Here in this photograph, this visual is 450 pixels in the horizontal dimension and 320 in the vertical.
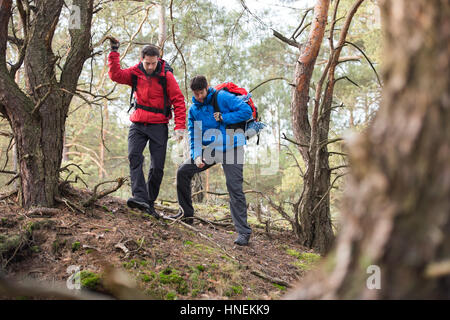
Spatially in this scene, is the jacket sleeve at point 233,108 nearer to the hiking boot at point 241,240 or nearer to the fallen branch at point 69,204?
the hiking boot at point 241,240

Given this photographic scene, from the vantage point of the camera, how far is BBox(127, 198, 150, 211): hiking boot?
476 centimetres

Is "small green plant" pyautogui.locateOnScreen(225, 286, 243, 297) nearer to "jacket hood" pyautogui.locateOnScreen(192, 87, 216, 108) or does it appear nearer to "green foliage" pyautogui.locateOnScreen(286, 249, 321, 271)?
"green foliage" pyautogui.locateOnScreen(286, 249, 321, 271)

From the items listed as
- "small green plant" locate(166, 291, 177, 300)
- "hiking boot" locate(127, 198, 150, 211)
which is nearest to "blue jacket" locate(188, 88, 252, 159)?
"hiking boot" locate(127, 198, 150, 211)

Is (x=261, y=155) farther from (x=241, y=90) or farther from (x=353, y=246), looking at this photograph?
(x=353, y=246)

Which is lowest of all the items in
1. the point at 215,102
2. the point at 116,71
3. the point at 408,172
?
the point at 408,172

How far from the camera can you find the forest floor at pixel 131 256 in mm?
3113

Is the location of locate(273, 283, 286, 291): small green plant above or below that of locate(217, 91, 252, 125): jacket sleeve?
below

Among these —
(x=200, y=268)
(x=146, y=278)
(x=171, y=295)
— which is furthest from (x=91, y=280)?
(x=200, y=268)

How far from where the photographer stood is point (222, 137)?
4.88 m

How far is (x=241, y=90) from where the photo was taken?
4969mm

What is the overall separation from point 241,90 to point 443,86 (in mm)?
3832

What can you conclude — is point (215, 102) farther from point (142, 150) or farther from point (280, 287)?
point (280, 287)

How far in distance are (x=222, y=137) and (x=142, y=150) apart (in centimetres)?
109

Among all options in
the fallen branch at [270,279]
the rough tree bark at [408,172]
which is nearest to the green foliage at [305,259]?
the fallen branch at [270,279]
